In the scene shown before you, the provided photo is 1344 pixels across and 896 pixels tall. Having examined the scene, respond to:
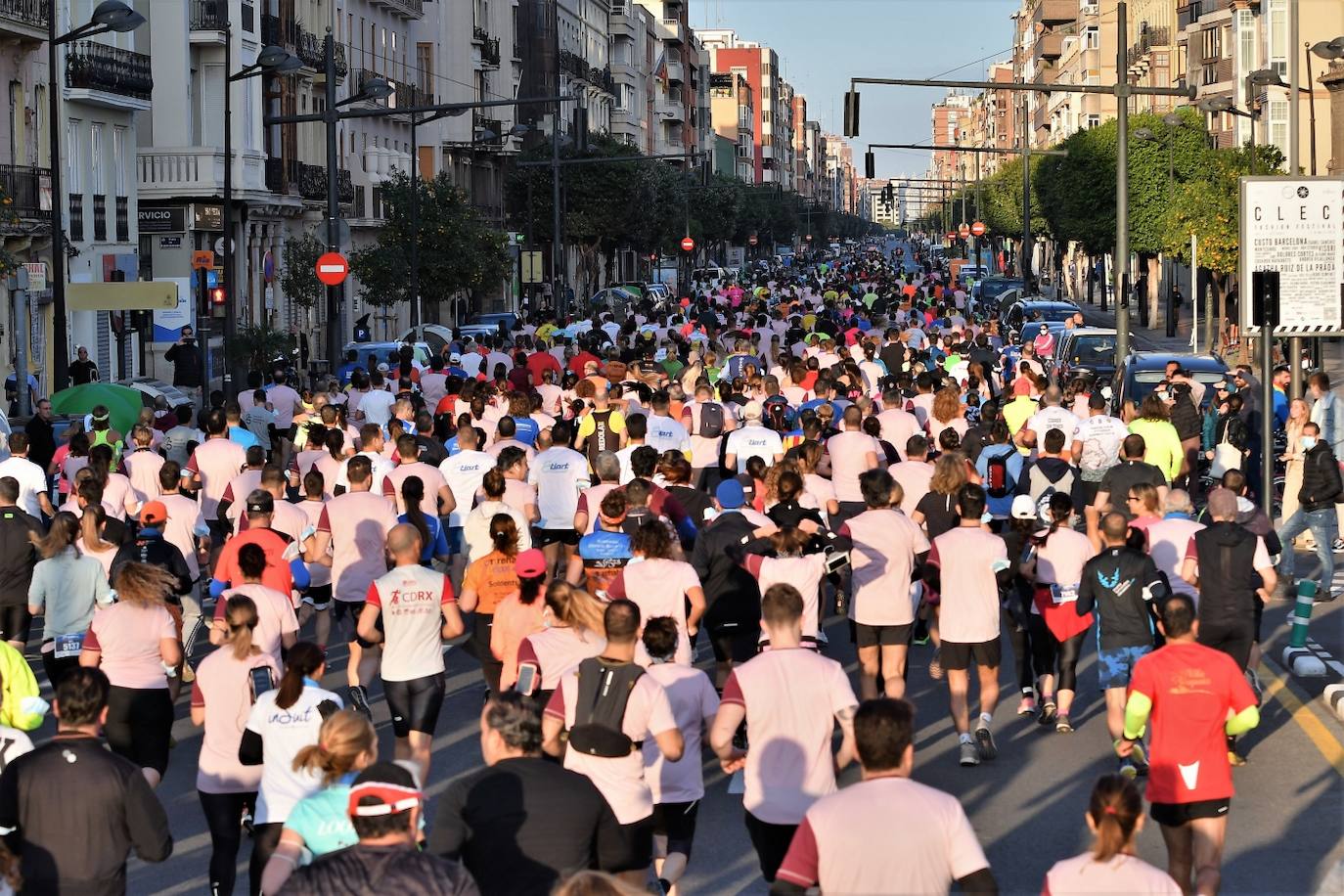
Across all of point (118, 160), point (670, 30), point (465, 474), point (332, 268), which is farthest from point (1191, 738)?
point (670, 30)

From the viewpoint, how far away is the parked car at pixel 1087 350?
34844 millimetres

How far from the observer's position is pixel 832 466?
680 inches

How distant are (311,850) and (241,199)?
154 ft

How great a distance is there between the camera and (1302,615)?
51.2 ft

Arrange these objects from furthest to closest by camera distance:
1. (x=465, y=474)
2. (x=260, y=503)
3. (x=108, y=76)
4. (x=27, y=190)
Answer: (x=108, y=76) < (x=27, y=190) < (x=465, y=474) < (x=260, y=503)

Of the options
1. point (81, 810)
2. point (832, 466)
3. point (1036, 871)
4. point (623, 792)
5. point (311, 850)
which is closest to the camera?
point (311, 850)

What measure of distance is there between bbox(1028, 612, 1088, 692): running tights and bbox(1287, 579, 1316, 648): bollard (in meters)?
2.35

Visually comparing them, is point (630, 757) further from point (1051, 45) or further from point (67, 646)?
point (1051, 45)

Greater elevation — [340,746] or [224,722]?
[340,746]

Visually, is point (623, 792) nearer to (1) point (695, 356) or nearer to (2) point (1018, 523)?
(2) point (1018, 523)

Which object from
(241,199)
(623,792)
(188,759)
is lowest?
(188,759)

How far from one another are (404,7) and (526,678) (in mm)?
65380

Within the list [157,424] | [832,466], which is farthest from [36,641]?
[832,466]

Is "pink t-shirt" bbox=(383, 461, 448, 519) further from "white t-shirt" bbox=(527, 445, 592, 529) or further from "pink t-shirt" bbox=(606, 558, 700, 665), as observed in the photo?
"pink t-shirt" bbox=(606, 558, 700, 665)
